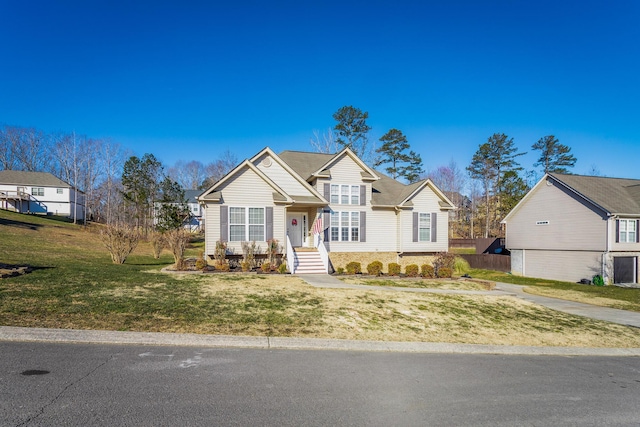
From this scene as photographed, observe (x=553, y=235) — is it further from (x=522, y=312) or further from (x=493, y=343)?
(x=493, y=343)

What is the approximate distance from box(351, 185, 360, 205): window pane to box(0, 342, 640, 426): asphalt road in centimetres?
1663

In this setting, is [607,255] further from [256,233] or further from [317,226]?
[256,233]

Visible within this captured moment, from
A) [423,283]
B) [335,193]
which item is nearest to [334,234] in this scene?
[335,193]

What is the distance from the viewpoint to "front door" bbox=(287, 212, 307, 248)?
22328mm

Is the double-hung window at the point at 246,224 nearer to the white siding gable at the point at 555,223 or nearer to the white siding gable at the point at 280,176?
the white siding gable at the point at 280,176

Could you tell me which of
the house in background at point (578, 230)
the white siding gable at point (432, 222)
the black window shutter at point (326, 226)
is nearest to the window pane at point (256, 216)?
the black window shutter at point (326, 226)

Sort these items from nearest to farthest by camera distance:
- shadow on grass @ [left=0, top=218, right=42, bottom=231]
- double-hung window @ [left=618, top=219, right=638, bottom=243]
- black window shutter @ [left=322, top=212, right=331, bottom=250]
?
black window shutter @ [left=322, top=212, right=331, bottom=250]
double-hung window @ [left=618, top=219, right=638, bottom=243]
shadow on grass @ [left=0, top=218, right=42, bottom=231]

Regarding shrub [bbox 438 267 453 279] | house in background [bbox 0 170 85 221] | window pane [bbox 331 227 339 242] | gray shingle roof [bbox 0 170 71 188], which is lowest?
shrub [bbox 438 267 453 279]

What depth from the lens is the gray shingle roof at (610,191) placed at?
994 inches

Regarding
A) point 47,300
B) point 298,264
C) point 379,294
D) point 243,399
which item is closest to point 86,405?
point 243,399

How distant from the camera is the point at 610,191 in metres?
27.6

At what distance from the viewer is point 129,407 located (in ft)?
13.0

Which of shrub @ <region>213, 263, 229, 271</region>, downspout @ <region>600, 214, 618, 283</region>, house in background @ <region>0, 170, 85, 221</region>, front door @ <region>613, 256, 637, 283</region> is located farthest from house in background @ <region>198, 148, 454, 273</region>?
house in background @ <region>0, 170, 85, 221</region>

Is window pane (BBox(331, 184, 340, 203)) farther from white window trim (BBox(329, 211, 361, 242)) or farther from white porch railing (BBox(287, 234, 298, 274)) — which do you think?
white porch railing (BBox(287, 234, 298, 274))
